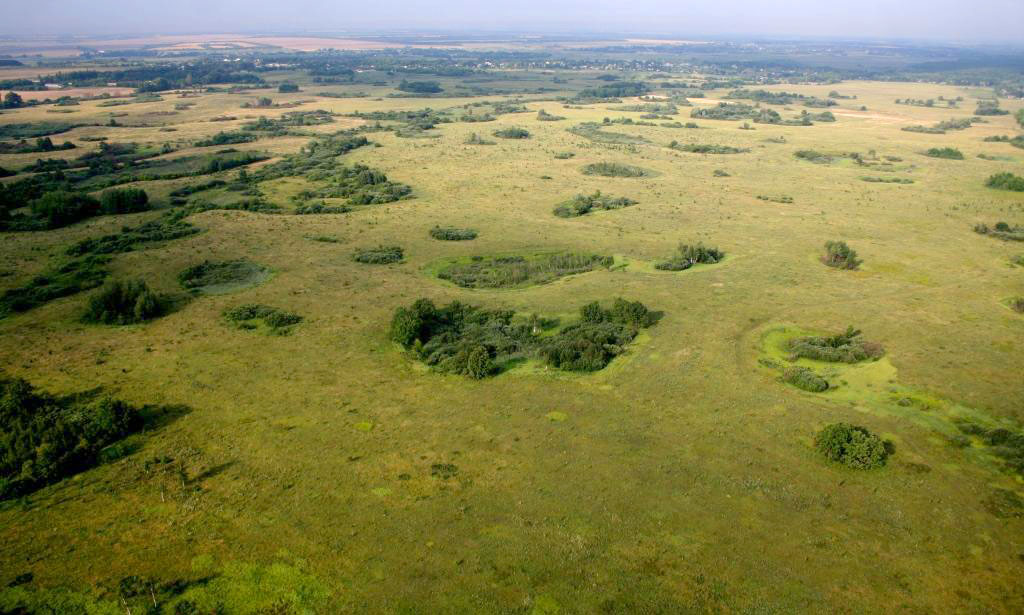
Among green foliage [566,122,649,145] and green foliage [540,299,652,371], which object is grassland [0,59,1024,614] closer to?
green foliage [540,299,652,371]

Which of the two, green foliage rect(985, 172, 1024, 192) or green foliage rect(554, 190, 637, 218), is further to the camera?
green foliage rect(985, 172, 1024, 192)

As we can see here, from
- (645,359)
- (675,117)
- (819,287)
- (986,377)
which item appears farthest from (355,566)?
(675,117)

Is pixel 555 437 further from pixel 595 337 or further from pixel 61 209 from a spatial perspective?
pixel 61 209

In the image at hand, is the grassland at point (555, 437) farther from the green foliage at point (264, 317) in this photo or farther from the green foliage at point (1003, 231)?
the green foliage at point (1003, 231)

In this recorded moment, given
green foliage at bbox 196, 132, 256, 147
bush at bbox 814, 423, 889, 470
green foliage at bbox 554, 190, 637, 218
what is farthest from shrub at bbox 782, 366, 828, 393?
green foliage at bbox 196, 132, 256, 147

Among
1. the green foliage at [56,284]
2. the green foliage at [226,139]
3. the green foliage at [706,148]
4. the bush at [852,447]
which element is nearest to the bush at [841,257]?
the bush at [852,447]

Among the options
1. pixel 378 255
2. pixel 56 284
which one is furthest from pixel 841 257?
pixel 56 284
